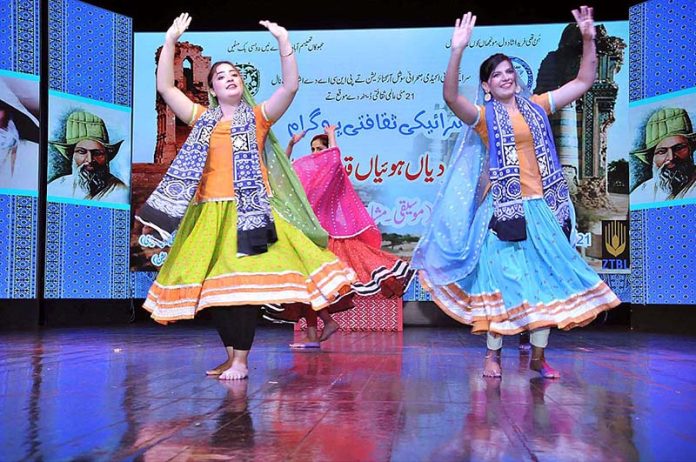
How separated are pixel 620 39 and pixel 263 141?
534 centimetres

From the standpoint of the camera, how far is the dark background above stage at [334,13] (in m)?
7.90

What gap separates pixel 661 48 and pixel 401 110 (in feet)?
7.78

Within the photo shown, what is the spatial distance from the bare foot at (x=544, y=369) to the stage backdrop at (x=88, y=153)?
17.4 feet

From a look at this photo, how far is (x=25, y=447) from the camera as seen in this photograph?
1.57 meters

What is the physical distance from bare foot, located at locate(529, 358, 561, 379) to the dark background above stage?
538 cm

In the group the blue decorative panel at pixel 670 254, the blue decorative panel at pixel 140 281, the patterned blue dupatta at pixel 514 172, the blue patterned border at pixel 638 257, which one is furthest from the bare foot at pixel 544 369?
the blue decorative panel at pixel 140 281

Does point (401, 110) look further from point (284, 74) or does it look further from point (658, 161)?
point (284, 74)

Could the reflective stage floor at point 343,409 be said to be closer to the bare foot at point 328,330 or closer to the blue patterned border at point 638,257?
the bare foot at point 328,330

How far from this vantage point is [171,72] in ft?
10.1

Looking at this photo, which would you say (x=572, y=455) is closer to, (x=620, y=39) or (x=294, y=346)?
(x=294, y=346)

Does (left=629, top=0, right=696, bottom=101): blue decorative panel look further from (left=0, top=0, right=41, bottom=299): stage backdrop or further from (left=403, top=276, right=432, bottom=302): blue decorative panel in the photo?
(left=0, top=0, right=41, bottom=299): stage backdrop

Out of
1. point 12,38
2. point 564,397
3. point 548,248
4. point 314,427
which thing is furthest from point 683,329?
point 12,38

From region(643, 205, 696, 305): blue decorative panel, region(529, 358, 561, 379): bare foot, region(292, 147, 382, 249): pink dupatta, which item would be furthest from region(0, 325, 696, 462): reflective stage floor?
region(643, 205, 696, 305): blue decorative panel

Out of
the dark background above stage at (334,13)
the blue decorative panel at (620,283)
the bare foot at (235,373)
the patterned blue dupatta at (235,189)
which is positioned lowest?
the bare foot at (235,373)
